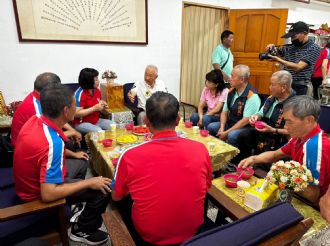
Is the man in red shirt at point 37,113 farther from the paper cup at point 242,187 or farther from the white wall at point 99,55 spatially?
the white wall at point 99,55

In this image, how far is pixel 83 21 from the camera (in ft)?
10.7

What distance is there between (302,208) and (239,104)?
5.50 feet

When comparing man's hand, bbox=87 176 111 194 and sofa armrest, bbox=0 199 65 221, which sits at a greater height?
sofa armrest, bbox=0 199 65 221

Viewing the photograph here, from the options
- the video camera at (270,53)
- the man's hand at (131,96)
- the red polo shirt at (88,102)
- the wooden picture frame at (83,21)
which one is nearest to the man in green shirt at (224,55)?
the video camera at (270,53)

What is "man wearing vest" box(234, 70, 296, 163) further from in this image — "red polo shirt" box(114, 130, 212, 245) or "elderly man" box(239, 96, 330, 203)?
"red polo shirt" box(114, 130, 212, 245)

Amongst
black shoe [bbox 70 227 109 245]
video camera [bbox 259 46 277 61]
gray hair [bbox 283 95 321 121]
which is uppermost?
video camera [bbox 259 46 277 61]

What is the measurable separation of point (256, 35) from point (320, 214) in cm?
400

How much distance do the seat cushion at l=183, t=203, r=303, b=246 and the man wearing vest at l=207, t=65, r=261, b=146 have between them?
191cm

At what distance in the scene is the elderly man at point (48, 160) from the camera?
47.8 inches

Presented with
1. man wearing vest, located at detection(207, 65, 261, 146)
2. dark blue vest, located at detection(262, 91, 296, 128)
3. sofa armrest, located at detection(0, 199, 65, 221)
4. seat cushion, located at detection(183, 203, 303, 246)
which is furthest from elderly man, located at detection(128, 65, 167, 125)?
seat cushion, located at detection(183, 203, 303, 246)

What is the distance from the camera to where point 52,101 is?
1.34 m

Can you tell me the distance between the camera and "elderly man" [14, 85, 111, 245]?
47.8 inches

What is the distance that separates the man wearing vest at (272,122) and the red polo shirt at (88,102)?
1.69 m

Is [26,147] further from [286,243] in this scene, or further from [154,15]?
[154,15]
